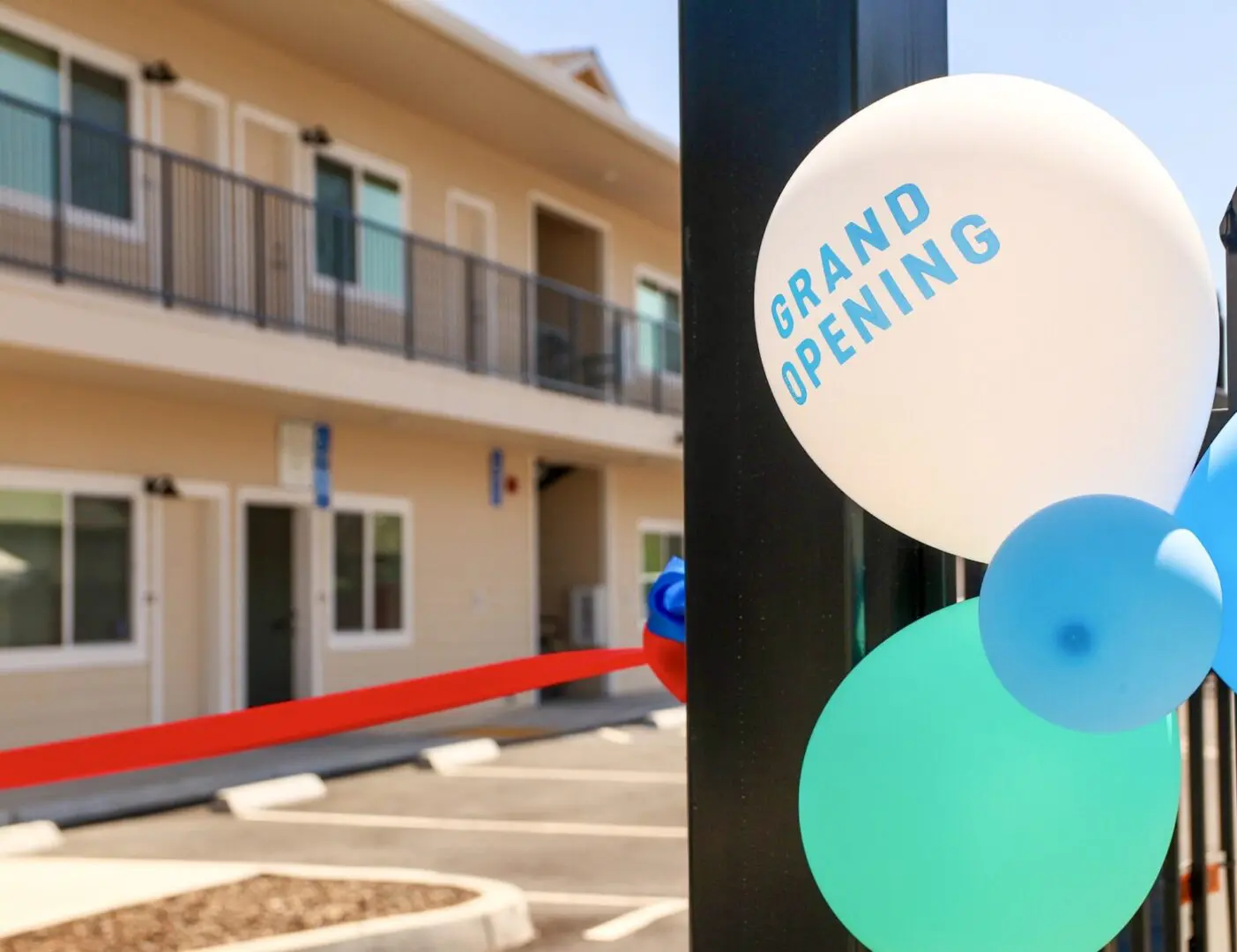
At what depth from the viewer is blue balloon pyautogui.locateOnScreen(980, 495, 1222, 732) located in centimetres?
138

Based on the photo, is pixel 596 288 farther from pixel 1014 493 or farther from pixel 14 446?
pixel 1014 493

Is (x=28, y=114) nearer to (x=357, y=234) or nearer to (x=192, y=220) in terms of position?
(x=192, y=220)

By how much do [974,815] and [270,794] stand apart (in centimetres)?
1017

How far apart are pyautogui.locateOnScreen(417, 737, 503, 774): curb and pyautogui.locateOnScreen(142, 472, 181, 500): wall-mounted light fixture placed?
3.32m

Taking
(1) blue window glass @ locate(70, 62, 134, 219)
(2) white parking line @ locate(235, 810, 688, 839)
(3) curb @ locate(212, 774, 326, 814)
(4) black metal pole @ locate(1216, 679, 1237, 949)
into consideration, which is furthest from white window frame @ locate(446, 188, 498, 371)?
(4) black metal pole @ locate(1216, 679, 1237, 949)

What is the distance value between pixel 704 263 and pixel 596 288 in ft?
61.7

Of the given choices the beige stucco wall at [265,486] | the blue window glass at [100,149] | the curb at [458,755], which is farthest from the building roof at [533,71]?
the curb at [458,755]

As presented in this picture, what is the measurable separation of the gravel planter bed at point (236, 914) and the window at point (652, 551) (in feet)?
47.8

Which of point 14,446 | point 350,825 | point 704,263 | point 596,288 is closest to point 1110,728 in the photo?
point 704,263

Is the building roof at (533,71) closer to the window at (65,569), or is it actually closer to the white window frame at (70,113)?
the white window frame at (70,113)

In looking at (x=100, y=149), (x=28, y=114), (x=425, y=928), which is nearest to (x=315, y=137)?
(x=100, y=149)

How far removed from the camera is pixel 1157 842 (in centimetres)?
165

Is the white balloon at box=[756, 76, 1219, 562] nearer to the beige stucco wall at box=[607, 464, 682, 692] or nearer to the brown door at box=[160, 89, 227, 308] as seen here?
the brown door at box=[160, 89, 227, 308]

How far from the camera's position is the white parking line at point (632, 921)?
22.4 ft
